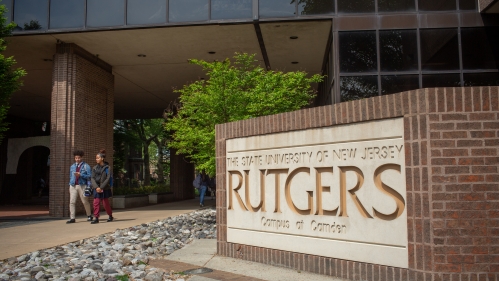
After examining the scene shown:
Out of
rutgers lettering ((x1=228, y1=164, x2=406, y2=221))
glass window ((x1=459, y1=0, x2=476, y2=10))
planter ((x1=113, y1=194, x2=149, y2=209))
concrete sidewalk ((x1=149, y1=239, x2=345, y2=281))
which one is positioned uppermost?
glass window ((x1=459, y1=0, x2=476, y2=10))

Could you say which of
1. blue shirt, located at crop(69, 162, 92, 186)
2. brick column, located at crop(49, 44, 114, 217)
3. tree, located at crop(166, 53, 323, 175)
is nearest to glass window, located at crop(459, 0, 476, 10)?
tree, located at crop(166, 53, 323, 175)

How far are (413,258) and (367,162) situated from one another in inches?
40.9

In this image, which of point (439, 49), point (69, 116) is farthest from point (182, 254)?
point (69, 116)

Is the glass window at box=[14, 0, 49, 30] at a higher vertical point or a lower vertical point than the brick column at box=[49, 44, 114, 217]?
higher

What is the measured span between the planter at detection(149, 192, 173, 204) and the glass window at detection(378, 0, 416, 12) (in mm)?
16009

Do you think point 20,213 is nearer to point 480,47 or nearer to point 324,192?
point 324,192

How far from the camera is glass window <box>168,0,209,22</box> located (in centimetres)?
1499

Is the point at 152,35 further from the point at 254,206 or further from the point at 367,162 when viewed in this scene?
the point at 367,162

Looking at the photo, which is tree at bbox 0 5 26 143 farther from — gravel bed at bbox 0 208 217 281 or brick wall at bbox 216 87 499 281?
brick wall at bbox 216 87 499 281

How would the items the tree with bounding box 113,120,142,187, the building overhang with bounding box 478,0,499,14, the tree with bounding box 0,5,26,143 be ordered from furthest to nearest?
the tree with bounding box 113,120,142,187, the tree with bounding box 0,5,26,143, the building overhang with bounding box 478,0,499,14

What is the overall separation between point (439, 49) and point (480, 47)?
1.11m

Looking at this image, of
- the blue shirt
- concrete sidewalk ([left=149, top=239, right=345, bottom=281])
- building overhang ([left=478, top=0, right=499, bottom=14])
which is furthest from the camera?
building overhang ([left=478, top=0, right=499, bottom=14])

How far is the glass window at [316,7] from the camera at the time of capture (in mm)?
14305

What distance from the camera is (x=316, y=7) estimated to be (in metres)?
14.3
